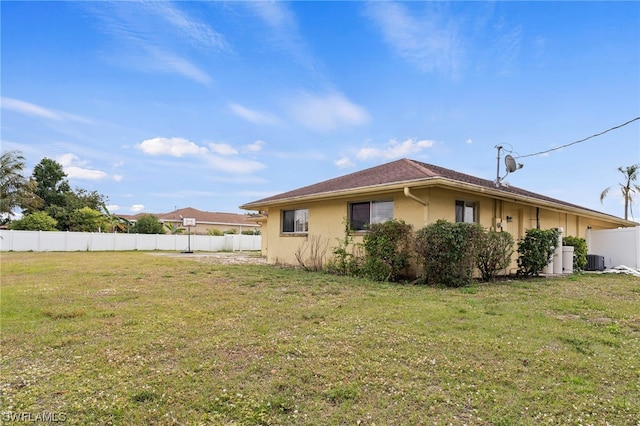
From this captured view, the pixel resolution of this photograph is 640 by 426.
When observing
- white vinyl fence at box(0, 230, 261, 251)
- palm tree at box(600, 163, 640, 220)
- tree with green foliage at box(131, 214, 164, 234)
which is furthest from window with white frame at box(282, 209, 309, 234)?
palm tree at box(600, 163, 640, 220)

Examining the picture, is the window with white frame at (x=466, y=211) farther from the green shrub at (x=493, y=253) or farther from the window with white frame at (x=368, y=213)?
the window with white frame at (x=368, y=213)

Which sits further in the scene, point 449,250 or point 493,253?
point 493,253

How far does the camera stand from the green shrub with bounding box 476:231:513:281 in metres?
8.70

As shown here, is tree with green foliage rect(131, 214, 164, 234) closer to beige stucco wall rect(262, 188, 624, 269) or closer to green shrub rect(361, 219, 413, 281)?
beige stucco wall rect(262, 188, 624, 269)

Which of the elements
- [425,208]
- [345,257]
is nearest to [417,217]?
[425,208]

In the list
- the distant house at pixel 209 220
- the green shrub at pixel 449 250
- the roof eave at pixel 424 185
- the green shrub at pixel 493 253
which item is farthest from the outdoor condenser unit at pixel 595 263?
the distant house at pixel 209 220

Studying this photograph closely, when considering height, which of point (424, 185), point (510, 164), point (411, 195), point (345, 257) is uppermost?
point (510, 164)

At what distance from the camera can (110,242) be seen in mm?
26156

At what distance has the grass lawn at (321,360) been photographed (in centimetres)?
252

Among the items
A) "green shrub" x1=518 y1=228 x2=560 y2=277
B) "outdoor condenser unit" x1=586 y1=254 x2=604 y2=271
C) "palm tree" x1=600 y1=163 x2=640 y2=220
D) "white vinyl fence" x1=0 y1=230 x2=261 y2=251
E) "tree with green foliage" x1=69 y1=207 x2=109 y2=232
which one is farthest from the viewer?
"tree with green foliage" x1=69 y1=207 x2=109 y2=232

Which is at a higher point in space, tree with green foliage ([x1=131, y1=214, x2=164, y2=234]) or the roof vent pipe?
the roof vent pipe

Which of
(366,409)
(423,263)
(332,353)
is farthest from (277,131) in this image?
(366,409)

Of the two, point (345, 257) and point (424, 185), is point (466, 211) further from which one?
point (345, 257)

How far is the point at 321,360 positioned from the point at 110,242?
27632mm
